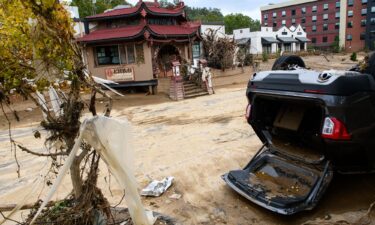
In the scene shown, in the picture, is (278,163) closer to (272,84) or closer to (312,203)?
(312,203)

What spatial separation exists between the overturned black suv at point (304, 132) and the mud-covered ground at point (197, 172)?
294 millimetres

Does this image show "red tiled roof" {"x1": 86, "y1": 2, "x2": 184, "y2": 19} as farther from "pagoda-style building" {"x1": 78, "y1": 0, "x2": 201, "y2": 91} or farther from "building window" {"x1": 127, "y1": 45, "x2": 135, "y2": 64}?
"building window" {"x1": 127, "y1": 45, "x2": 135, "y2": 64}

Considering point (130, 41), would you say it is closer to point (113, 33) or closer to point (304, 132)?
point (113, 33)

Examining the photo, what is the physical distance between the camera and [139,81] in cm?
1744

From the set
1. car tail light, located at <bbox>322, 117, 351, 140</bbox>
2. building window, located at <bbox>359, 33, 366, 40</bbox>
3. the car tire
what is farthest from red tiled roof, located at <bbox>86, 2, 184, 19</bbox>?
building window, located at <bbox>359, 33, 366, 40</bbox>

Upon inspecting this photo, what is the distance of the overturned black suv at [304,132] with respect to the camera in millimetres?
3199

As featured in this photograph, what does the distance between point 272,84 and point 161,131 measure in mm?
5646

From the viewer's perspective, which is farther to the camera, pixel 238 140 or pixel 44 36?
pixel 238 140

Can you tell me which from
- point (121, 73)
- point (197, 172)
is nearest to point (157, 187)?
point (197, 172)

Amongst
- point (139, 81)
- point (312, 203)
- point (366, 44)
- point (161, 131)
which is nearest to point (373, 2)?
point (366, 44)

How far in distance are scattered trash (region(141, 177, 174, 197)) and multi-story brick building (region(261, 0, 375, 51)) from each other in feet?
189

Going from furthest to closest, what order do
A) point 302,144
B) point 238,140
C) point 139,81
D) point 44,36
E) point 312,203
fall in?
1. point 139,81
2. point 238,140
3. point 302,144
4. point 312,203
5. point 44,36

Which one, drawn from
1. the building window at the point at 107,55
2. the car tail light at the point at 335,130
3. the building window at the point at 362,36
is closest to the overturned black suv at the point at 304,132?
the car tail light at the point at 335,130

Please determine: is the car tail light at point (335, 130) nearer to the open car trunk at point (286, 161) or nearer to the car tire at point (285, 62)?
the open car trunk at point (286, 161)
